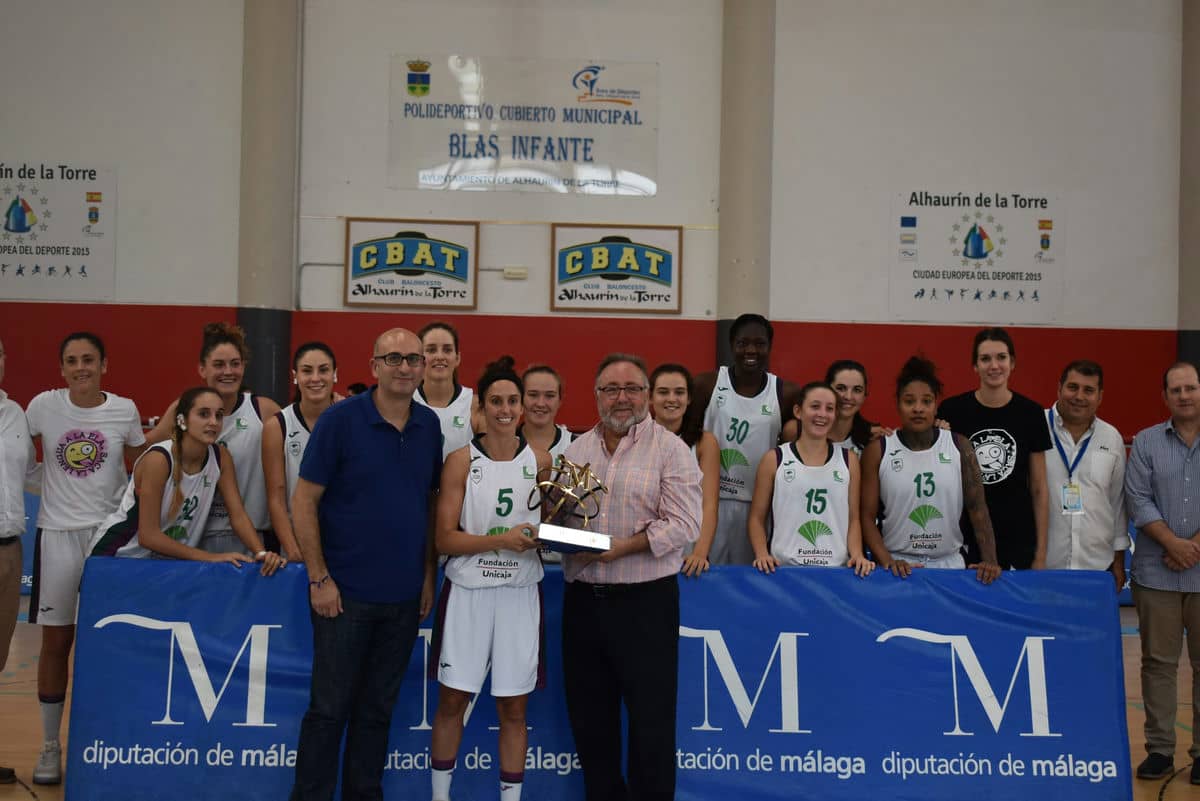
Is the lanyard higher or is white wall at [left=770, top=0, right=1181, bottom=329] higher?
white wall at [left=770, top=0, right=1181, bottom=329]

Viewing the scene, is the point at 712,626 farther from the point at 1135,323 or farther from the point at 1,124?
the point at 1,124

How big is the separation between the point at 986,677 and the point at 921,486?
31.8 inches

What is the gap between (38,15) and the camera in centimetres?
892

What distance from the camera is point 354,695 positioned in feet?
11.6

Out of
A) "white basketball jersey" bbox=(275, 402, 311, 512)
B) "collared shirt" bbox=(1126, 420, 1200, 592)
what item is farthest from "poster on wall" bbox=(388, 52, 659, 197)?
"collared shirt" bbox=(1126, 420, 1200, 592)

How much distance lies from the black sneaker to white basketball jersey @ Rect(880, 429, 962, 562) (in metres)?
1.36

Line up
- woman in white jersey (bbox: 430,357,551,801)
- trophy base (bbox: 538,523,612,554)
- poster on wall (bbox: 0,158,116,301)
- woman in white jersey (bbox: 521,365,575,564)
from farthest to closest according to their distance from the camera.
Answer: poster on wall (bbox: 0,158,116,301) → woman in white jersey (bbox: 521,365,575,564) → woman in white jersey (bbox: 430,357,551,801) → trophy base (bbox: 538,523,612,554)

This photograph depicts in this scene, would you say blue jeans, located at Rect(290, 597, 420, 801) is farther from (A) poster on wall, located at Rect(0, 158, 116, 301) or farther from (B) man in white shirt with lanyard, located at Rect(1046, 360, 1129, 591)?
(A) poster on wall, located at Rect(0, 158, 116, 301)

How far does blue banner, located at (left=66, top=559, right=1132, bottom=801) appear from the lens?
3.80 meters

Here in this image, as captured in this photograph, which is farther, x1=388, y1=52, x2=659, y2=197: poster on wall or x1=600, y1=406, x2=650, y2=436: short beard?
x1=388, y1=52, x2=659, y2=197: poster on wall

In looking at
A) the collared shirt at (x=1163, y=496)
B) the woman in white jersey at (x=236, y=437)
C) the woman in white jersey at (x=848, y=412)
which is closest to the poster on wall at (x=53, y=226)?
the woman in white jersey at (x=236, y=437)

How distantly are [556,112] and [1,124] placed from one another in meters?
4.92

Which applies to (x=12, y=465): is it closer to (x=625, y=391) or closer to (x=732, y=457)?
(x=625, y=391)

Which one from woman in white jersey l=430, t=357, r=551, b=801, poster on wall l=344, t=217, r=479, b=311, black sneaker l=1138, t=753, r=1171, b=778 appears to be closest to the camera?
woman in white jersey l=430, t=357, r=551, b=801
